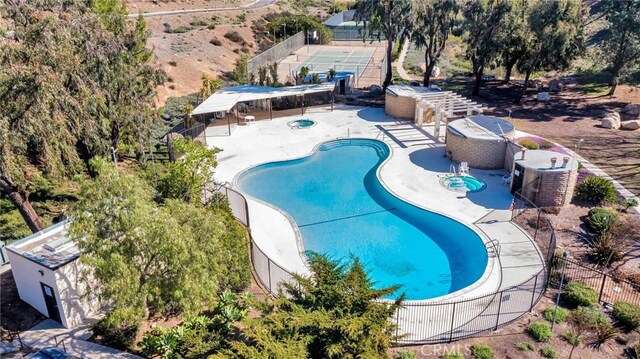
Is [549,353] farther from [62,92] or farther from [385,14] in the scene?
[385,14]

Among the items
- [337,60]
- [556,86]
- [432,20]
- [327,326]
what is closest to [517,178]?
[327,326]

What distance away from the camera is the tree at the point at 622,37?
34719 mm

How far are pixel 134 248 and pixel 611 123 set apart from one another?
31920 millimetres

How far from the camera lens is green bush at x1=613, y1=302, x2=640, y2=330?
47.6ft

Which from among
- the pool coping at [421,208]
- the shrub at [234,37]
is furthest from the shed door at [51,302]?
the shrub at [234,37]

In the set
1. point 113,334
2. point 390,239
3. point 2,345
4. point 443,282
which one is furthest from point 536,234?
point 2,345

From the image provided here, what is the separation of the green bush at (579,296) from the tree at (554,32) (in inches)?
900

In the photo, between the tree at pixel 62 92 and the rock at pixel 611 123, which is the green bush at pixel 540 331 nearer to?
the tree at pixel 62 92

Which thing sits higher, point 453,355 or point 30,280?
point 30,280

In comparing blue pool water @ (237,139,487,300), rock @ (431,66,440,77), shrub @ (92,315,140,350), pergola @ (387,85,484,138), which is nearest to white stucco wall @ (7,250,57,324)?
shrub @ (92,315,140,350)

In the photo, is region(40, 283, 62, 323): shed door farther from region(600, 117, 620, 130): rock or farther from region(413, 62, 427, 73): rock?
region(413, 62, 427, 73): rock

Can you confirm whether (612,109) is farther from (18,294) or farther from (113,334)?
(18,294)

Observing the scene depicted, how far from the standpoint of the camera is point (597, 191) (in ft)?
72.0

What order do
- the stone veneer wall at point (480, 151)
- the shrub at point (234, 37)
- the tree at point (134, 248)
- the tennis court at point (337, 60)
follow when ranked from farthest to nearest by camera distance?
the shrub at point (234, 37), the tennis court at point (337, 60), the stone veneer wall at point (480, 151), the tree at point (134, 248)
